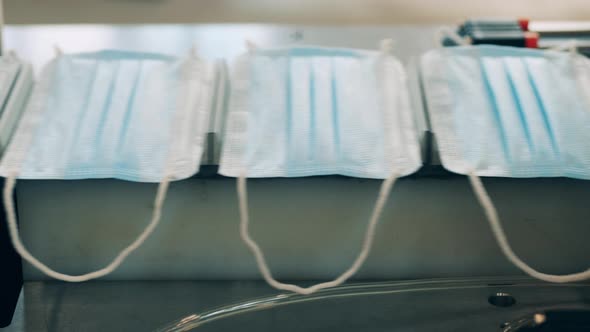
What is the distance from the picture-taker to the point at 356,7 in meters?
1.13

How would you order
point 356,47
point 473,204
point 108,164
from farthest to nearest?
point 356,47, point 473,204, point 108,164

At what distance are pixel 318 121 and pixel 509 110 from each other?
0.96ft

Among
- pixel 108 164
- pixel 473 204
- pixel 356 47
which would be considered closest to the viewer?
pixel 108 164

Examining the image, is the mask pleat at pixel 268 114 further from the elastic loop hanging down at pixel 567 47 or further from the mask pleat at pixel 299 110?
the elastic loop hanging down at pixel 567 47

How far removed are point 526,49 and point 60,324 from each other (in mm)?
856

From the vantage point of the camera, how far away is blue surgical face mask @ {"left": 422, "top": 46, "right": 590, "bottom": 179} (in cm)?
83

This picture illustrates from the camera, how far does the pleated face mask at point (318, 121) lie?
824 millimetres

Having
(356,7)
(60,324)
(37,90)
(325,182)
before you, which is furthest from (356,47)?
(60,324)

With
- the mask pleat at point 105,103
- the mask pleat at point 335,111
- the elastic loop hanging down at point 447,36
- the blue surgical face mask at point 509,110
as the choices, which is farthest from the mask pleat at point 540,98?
the mask pleat at point 105,103

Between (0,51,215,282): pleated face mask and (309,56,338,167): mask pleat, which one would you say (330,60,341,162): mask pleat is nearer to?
(309,56,338,167): mask pleat

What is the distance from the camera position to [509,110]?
89cm

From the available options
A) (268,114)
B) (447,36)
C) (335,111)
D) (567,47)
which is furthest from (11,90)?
(567,47)

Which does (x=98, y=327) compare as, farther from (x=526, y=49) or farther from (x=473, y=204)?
(x=526, y=49)

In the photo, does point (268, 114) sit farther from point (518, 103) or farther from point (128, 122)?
point (518, 103)
